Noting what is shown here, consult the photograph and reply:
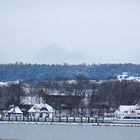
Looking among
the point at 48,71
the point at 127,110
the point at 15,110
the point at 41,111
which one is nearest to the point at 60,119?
the point at 41,111

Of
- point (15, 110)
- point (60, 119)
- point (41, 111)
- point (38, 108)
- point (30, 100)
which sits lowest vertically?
point (60, 119)

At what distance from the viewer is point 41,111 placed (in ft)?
296

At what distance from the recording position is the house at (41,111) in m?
88.8

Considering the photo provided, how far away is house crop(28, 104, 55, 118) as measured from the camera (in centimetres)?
8882

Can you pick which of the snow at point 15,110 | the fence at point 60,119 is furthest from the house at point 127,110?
the snow at point 15,110

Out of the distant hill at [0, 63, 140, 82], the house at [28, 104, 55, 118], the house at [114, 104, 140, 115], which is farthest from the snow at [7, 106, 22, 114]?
the distant hill at [0, 63, 140, 82]

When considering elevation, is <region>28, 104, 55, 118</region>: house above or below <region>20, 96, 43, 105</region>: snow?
below

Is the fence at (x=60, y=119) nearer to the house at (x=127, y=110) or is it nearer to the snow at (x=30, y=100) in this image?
the house at (x=127, y=110)

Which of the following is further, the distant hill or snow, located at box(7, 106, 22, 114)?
the distant hill

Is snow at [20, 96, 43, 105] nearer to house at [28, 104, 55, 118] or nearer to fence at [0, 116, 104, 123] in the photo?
house at [28, 104, 55, 118]

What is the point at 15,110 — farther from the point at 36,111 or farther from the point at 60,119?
the point at 60,119

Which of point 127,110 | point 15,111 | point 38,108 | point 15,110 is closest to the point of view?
point 127,110

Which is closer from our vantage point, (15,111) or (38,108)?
(15,111)

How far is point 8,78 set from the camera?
185m
